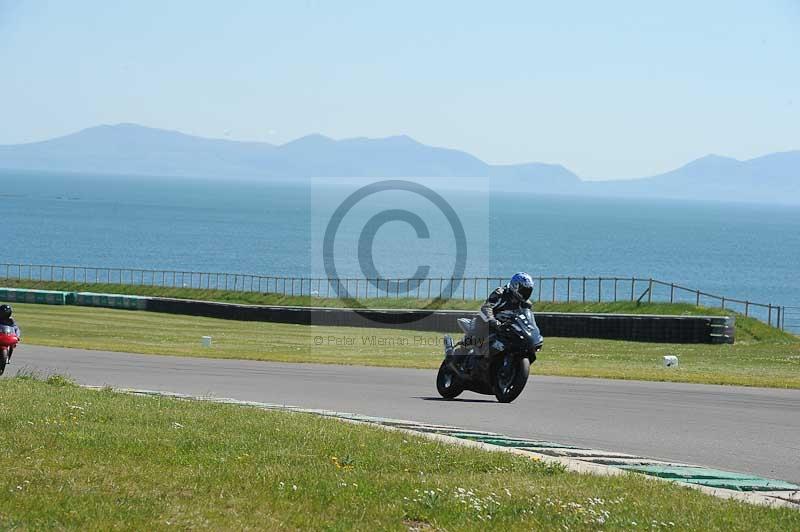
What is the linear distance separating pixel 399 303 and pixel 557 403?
35.3 meters

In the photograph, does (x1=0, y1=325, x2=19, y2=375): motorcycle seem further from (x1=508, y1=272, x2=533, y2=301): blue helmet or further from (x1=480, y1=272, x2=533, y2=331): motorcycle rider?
(x1=508, y1=272, x2=533, y2=301): blue helmet

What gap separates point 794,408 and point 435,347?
1948 centimetres

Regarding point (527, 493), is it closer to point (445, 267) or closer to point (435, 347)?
point (435, 347)

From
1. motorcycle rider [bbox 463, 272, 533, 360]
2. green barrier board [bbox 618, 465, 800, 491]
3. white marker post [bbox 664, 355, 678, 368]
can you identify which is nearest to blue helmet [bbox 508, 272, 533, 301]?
motorcycle rider [bbox 463, 272, 533, 360]

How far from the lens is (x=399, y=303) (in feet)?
172

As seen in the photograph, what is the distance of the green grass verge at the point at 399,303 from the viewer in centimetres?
3869

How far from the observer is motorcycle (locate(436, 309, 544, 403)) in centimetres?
1619

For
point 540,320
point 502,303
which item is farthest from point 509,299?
point 540,320

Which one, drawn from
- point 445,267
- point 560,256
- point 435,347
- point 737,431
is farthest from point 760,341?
point 560,256

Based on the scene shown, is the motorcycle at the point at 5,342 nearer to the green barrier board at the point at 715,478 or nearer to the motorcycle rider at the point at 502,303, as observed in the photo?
the motorcycle rider at the point at 502,303

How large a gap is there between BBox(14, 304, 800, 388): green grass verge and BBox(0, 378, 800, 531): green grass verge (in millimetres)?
12079

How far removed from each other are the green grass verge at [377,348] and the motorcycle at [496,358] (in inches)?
227

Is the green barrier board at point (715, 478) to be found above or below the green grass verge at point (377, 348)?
above

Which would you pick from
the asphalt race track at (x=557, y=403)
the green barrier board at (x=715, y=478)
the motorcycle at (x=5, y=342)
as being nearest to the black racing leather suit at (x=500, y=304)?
the asphalt race track at (x=557, y=403)
